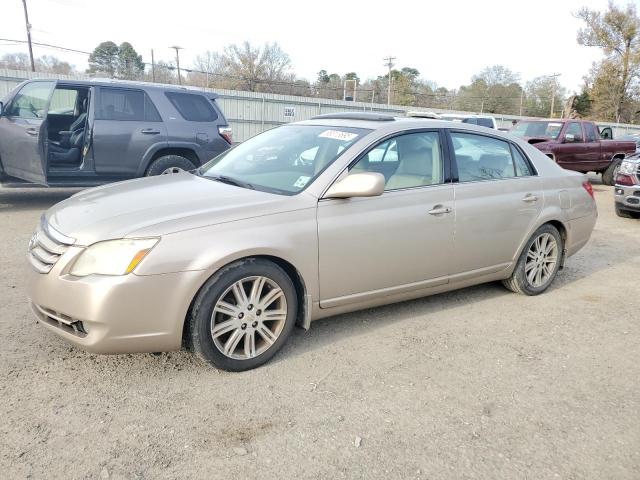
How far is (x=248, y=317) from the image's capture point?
329 cm

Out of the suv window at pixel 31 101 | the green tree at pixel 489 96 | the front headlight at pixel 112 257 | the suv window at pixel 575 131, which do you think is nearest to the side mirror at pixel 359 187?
the front headlight at pixel 112 257

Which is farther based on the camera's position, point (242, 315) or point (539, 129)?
point (539, 129)

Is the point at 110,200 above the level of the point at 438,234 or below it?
above

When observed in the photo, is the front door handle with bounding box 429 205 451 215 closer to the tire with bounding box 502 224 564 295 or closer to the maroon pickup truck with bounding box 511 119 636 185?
the tire with bounding box 502 224 564 295

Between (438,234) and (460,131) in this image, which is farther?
(460,131)

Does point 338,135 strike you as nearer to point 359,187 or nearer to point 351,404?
point 359,187

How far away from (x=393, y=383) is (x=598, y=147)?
1370 centimetres

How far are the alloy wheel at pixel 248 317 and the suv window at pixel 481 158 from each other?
1.95m

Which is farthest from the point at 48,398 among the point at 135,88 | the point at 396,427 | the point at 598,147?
the point at 598,147

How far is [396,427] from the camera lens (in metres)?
2.82

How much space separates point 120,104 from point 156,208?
5437 millimetres

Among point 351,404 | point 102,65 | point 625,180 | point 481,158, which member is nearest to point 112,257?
point 351,404

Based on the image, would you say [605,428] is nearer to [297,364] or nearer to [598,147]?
[297,364]

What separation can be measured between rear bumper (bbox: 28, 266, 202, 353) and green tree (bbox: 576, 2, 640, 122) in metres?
49.1
